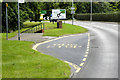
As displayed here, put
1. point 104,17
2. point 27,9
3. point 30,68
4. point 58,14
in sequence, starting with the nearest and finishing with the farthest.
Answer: point 30,68
point 58,14
point 27,9
point 104,17

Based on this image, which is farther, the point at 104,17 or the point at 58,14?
the point at 104,17

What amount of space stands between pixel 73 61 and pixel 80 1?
8121cm

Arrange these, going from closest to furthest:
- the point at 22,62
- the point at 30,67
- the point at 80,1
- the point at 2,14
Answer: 1. the point at 30,67
2. the point at 22,62
3. the point at 2,14
4. the point at 80,1

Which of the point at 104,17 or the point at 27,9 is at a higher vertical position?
the point at 27,9

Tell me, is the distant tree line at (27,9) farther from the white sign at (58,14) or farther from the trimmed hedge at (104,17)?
the white sign at (58,14)

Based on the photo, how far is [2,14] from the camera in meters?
41.0

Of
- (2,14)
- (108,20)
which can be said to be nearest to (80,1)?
(108,20)

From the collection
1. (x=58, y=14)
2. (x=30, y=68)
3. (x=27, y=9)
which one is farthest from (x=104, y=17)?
(x=30, y=68)

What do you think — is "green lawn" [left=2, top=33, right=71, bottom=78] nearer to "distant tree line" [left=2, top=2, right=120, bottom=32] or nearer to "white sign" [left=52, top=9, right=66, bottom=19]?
"distant tree line" [left=2, top=2, right=120, bottom=32]

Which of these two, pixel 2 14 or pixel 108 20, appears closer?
pixel 2 14

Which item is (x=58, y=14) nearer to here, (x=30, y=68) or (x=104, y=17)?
(x=104, y=17)

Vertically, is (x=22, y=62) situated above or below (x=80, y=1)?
below

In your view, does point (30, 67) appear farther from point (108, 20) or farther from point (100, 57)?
point (108, 20)

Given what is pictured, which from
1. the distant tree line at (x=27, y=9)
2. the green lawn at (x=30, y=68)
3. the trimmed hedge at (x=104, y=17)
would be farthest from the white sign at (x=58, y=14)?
the green lawn at (x=30, y=68)
